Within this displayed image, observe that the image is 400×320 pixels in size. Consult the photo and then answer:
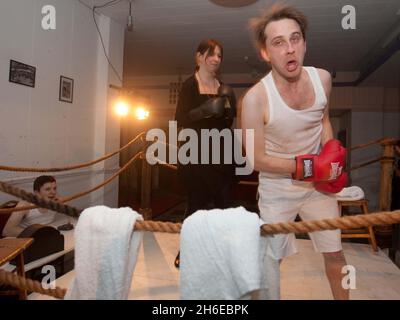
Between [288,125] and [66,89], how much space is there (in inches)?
147

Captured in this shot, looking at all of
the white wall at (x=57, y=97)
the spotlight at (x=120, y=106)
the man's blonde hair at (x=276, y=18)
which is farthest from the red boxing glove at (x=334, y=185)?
the spotlight at (x=120, y=106)

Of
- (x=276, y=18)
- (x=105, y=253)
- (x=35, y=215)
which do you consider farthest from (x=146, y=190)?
(x=105, y=253)

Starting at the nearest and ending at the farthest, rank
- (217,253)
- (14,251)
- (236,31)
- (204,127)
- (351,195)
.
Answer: (217,253), (14,251), (204,127), (351,195), (236,31)

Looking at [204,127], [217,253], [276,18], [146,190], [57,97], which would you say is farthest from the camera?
[57,97]

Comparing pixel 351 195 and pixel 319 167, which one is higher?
pixel 319 167

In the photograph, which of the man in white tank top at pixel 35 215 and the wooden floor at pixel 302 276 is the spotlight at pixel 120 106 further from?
the wooden floor at pixel 302 276

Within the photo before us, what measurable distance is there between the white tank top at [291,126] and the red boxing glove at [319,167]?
0.16 meters

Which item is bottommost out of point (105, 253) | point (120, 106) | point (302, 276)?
point (302, 276)

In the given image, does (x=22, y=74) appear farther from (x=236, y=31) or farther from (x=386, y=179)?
(x=386, y=179)

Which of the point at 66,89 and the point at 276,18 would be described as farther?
the point at 66,89

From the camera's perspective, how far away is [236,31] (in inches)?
234

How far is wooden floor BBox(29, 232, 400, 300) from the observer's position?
7.75 ft
